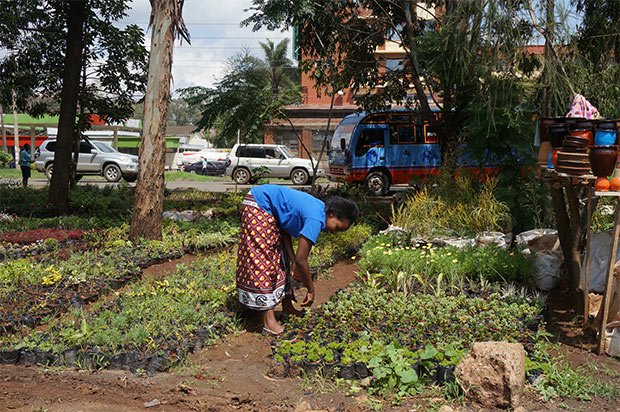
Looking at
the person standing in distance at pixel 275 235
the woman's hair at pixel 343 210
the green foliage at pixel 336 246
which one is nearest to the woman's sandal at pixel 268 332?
the person standing in distance at pixel 275 235

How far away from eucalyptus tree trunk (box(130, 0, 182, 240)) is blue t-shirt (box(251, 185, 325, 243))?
4.16 metres

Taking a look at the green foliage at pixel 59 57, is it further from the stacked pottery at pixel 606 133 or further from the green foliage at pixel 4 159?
the green foliage at pixel 4 159

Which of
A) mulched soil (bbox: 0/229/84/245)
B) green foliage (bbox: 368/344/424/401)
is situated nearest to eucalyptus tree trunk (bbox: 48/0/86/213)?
mulched soil (bbox: 0/229/84/245)

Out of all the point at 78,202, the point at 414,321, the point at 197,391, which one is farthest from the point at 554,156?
the point at 78,202

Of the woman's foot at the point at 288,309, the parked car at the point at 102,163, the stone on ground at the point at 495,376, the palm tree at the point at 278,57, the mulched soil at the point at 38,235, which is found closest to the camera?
the stone on ground at the point at 495,376

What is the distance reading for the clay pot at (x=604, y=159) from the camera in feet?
17.4

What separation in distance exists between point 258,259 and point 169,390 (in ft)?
5.09

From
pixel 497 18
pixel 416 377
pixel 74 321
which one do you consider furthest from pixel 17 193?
pixel 416 377

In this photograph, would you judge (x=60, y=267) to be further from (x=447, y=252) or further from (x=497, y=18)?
(x=497, y=18)

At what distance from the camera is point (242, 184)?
28094 millimetres

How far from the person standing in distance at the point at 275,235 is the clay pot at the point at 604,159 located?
2.03 meters

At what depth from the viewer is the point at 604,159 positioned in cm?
530

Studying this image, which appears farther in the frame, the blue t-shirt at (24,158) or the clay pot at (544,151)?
the blue t-shirt at (24,158)

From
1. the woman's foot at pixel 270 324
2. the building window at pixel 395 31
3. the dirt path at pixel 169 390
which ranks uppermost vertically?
the building window at pixel 395 31
